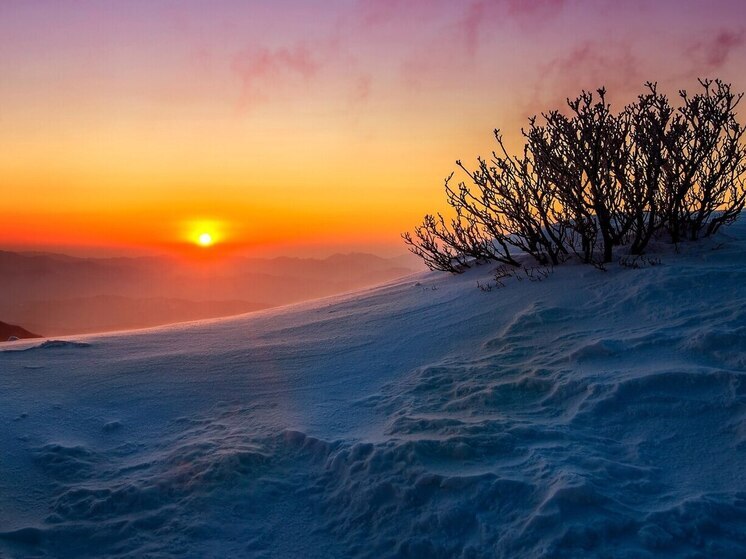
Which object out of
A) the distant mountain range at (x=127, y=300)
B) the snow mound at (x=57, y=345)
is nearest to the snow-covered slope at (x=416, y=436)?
the snow mound at (x=57, y=345)

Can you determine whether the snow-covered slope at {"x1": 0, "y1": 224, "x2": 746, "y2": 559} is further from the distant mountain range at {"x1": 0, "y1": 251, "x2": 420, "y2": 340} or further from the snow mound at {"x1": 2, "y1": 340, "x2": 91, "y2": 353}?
the distant mountain range at {"x1": 0, "y1": 251, "x2": 420, "y2": 340}

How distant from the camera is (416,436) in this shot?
2816mm

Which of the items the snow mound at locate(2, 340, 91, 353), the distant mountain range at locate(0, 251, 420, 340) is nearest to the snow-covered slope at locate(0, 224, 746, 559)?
the snow mound at locate(2, 340, 91, 353)

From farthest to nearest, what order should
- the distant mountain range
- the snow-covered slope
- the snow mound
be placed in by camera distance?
A: 1. the distant mountain range
2. the snow mound
3. the snow-covered slope

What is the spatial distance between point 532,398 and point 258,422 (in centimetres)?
166

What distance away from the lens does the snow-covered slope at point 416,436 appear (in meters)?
2.23

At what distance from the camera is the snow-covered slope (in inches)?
87.8

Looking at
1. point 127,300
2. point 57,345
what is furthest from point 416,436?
point 127,300

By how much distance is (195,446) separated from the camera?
2973 millimetres

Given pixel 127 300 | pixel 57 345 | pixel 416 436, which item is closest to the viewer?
pixel 416 436

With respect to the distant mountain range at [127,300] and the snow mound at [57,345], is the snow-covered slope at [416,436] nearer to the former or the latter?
the snow mound at [57,345]

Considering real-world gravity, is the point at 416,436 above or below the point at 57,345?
below

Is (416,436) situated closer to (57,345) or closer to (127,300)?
(57,345)

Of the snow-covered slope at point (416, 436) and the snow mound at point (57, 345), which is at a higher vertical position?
the snow mound at point (57, 345)
